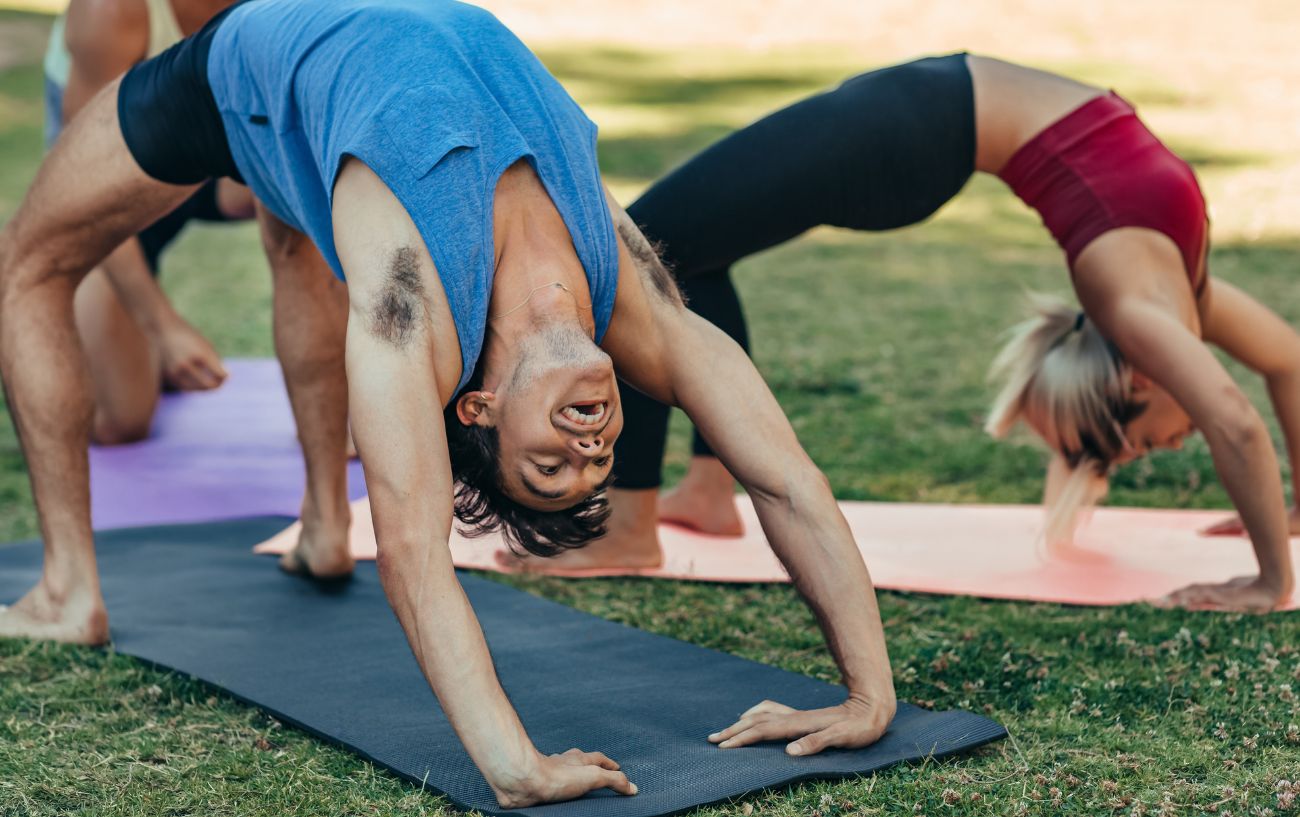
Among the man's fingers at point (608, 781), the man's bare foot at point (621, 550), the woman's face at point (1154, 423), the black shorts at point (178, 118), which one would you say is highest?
the black shorts at point (178, 118)

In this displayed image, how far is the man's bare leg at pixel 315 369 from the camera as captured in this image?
375cm

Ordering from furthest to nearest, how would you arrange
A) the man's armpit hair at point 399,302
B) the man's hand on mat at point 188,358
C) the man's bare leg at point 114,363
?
the man's hand on mat at point 188,358 → the man's bare leg at point 114,363 → the man's armpit hair at point 399,302

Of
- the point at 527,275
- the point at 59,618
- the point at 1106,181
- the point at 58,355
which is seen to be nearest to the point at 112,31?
the point at 58,355

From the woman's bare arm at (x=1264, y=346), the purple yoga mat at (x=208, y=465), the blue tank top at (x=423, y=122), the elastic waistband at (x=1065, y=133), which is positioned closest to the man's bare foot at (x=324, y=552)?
the purple yoga mat at (x=208, y=465)

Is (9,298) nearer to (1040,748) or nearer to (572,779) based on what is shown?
(572,779)

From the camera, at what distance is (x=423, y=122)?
2.64 meters

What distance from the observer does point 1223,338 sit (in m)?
4.23

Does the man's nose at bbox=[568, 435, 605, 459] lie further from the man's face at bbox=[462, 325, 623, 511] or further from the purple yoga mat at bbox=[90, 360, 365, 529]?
the purple yoga mat at bbox=[90, 360, 365, 529]

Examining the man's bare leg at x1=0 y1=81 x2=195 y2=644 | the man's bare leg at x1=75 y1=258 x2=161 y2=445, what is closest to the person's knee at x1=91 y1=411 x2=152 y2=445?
the man's bare leg at x1=75 y1=258 x2=161 y2=445

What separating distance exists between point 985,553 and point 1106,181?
103 centimetres

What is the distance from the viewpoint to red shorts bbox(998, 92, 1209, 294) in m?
3.72

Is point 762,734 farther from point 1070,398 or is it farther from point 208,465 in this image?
point 208,465

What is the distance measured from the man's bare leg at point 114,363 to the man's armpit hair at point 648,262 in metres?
2.71

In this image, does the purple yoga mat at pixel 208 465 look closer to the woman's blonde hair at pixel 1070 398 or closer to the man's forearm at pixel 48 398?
the man's forearm at pixel 48 398
